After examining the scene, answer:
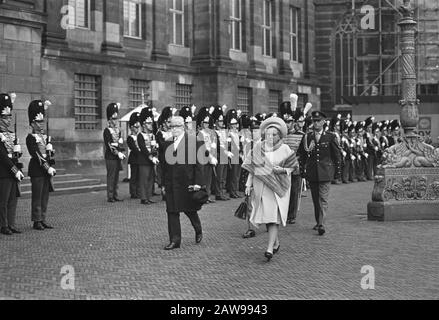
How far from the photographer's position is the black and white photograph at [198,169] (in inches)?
335

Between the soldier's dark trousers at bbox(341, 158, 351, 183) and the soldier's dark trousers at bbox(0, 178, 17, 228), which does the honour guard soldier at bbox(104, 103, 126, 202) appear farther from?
the soldier's dark trousers at bbox(341, 158, 351, 183)

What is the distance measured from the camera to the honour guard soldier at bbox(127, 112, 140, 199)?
1758 cm

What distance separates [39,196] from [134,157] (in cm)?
532

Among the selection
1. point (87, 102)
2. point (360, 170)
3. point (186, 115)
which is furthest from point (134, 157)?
point (360, 170)

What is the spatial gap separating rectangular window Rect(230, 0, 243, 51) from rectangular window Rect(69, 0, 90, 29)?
30.4 feet

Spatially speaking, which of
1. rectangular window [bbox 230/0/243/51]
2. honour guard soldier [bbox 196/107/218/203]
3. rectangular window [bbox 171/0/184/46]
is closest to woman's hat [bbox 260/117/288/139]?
honour guard soldier [bbox 196/107/218/203]

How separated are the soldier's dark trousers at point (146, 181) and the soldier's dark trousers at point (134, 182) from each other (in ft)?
1.47

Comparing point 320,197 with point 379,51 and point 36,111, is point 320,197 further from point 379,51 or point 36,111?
point 379,51

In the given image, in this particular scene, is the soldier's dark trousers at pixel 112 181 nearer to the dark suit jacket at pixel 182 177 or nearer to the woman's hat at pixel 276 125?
the dark suit jacket at pixel 182 177

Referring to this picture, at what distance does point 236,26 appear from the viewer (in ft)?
108

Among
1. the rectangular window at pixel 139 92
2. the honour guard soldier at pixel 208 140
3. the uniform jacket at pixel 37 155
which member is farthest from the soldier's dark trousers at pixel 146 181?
the rectangular window at pixel 139 92

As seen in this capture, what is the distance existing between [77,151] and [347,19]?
26.6 metres

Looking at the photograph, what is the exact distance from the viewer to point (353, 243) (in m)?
11.1

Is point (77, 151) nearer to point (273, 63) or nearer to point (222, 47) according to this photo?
point (222, 47)
